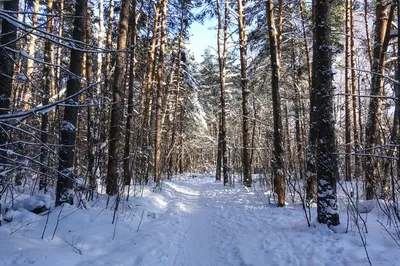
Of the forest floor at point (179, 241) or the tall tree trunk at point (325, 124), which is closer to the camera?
the forest floor at point (179, 241)

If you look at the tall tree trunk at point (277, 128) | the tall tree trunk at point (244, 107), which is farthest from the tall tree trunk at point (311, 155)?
the tall tree trunk at point (244, 107)

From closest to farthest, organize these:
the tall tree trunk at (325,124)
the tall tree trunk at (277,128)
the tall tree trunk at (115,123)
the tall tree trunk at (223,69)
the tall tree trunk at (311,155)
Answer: the tall tree trunk at (325,124), the tall tree trunk at (311,155), the tall tree trunk at (277,128), the tall tree trunk at (115,123), the tall tree trunk at (223,69)

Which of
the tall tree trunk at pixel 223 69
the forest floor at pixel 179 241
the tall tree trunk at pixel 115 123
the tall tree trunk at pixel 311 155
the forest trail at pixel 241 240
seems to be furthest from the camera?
the tall tree trunk at pixel 223 69

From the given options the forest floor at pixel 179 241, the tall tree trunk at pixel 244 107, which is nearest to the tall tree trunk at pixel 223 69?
the tall tree trunk at pixel 244 107

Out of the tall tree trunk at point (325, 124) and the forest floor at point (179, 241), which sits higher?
the tall tree trunk at point (325, 124)

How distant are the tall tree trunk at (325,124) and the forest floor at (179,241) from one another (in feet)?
1.18

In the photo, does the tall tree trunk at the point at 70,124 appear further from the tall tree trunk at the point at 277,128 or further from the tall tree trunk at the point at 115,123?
the tall tree trunk at the point at 277,128

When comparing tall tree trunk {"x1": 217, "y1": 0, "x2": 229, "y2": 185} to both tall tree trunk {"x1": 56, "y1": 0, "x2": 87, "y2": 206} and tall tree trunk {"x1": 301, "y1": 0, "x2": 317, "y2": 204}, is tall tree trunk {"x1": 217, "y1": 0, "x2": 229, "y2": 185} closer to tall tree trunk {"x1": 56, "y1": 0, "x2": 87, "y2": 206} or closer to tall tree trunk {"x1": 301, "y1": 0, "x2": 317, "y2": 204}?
tall tree trunk {"x1": 301, "y1": 0, "x2": 317, "y2": 204}

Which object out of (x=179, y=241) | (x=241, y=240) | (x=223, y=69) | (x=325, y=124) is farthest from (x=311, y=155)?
(x=223, y=69)

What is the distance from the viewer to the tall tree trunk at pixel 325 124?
5059 millimetres

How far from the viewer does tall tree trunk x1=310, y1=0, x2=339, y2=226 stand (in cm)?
506

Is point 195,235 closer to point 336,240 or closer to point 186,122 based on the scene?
point 336,240

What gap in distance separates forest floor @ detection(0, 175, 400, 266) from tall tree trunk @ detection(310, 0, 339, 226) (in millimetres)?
358

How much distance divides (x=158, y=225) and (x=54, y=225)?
2266 mm
